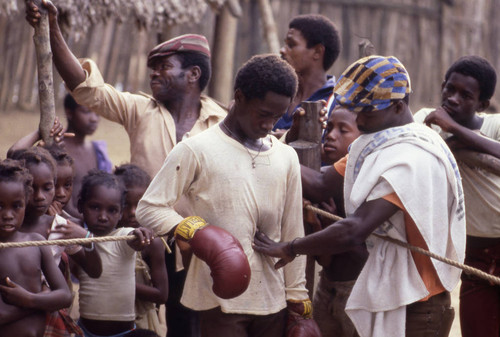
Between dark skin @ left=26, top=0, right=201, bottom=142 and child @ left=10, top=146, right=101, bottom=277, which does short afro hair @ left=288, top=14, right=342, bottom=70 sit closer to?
dark skin @ left=26, top=0, right=201, bottom=142

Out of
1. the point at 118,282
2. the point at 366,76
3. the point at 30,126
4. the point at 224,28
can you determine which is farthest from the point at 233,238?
the point at 30,126

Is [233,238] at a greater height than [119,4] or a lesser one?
lesser

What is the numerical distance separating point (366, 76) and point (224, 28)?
6554mm

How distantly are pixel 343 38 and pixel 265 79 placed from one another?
9.62 metres

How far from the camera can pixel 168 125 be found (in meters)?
4.71

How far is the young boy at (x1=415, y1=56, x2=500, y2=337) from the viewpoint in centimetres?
429

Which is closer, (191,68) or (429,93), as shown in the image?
(191,68)

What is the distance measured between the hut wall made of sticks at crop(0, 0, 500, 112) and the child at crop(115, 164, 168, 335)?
7.50 meters

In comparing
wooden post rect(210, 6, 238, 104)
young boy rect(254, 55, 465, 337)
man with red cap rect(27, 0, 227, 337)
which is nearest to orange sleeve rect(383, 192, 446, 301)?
young boy rect(254, 55, 465, 337)

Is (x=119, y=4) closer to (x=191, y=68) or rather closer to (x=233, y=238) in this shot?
(x=191, y=68)

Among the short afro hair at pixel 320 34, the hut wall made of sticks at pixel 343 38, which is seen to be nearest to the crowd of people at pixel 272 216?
the short afro hair at pixel 320 34

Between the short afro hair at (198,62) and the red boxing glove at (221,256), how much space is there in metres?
1.69

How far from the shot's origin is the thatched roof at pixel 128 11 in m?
7.35

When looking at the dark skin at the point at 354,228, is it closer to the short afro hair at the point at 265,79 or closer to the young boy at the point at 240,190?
the young boy at the point at 240,190
